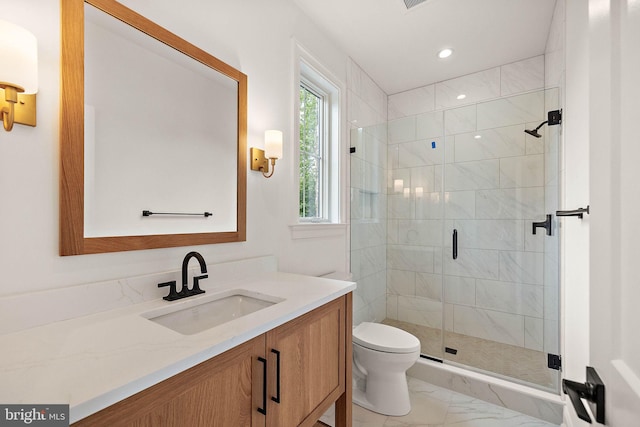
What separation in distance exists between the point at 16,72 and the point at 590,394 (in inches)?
57.7

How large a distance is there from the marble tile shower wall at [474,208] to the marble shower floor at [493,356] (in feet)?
0.25

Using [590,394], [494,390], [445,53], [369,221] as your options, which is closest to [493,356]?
[494,390]

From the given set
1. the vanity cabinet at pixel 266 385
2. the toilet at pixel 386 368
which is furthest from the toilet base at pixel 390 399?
the vanity cabinet at pixel 266 385

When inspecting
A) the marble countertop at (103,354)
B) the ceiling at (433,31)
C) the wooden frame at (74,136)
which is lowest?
the marble countertop at (103,354)

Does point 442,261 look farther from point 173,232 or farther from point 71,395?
point 71,395

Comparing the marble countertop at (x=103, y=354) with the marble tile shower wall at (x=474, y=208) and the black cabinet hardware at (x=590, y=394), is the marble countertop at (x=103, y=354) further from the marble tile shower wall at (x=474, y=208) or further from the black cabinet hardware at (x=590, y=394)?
the marble tile shower wall at (x=474, y=208)

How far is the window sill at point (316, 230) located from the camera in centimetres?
187

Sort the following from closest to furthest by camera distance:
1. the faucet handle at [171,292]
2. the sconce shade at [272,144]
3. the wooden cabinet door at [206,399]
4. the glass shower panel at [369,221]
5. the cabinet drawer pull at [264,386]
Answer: the wooden cabinet door at [206,399], the cabinet drawer pull at [264,386], the faucet handle at [171,292], the sconce shade at [272,144], the glass shower panel at [369,221]

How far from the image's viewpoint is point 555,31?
6.51 feet

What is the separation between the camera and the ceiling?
6.34ft

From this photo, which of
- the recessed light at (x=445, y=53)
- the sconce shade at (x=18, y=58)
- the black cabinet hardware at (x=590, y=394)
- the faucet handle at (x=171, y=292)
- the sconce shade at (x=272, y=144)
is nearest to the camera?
the black cabinet hardware at (x=590, y=394)

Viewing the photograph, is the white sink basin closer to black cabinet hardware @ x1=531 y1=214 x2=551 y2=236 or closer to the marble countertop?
the marble countertop

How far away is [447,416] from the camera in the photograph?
5.93 feet

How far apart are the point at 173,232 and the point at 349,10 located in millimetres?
1812
